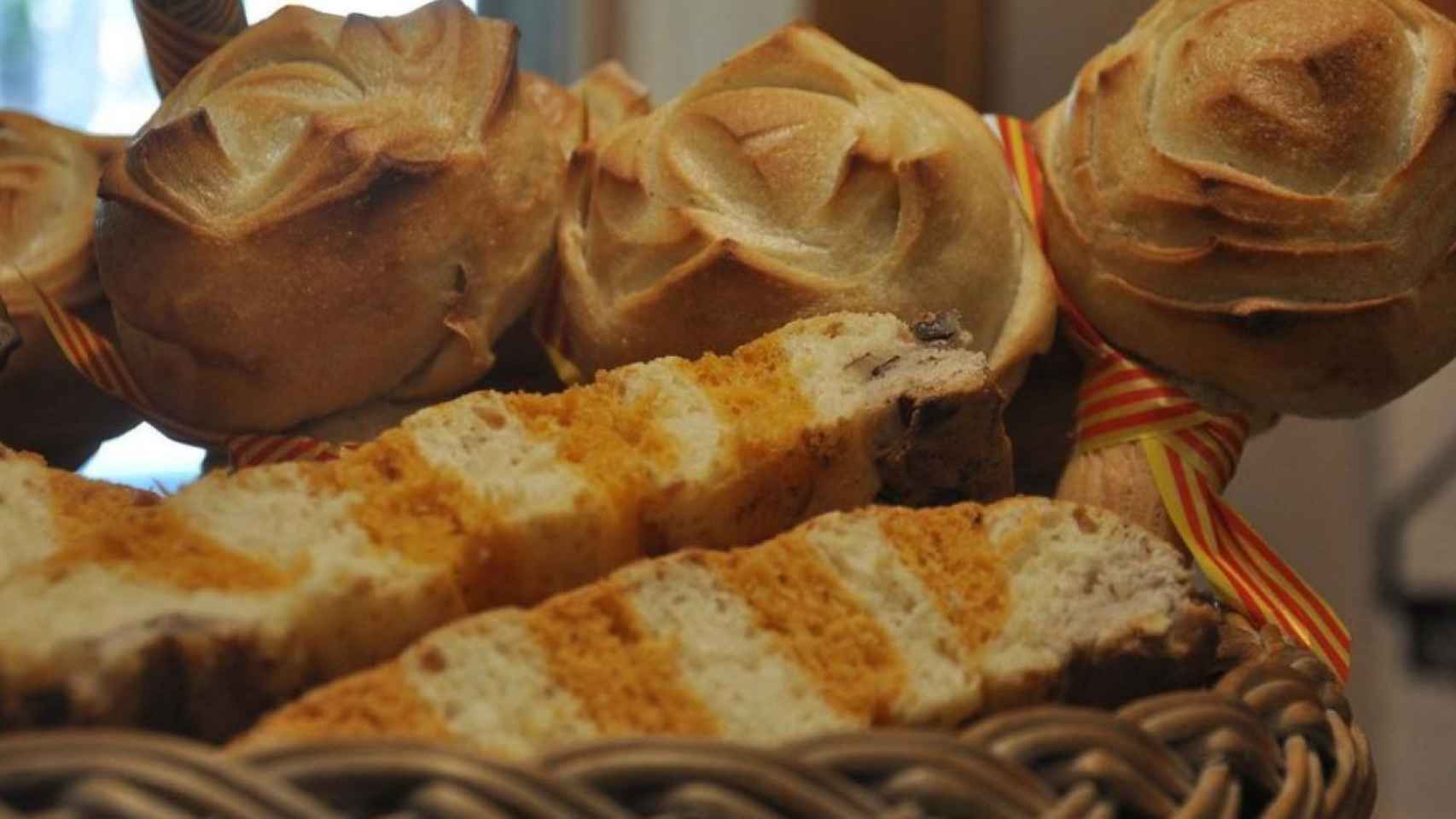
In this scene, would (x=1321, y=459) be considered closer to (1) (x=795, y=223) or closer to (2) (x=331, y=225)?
(1) (x=795, y=223)

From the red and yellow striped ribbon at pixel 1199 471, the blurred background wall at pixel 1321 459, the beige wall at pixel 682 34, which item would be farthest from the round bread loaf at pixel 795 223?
the beige wall at pixel 682 34

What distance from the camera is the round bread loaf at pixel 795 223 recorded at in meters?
1.30

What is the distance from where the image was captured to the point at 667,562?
0.93 meters

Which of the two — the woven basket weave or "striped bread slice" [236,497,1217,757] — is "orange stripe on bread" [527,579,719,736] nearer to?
"striped bread slice" [236,497,1217,757]

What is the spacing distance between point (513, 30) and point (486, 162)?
18cm

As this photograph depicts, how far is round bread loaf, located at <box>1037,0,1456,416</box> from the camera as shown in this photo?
1271mm

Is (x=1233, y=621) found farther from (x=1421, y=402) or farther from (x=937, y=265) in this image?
(x=1421, y=402)

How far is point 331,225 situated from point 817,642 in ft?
2.18

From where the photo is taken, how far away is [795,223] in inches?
52.2

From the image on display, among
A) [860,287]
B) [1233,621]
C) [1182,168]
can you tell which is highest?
[1182,168]

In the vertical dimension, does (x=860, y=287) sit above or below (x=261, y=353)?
above

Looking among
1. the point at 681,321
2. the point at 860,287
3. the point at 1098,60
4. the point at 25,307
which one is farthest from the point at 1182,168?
the point at 25,307

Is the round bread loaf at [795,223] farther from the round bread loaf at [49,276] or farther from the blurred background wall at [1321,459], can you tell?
the blurred background wall at [1321,459]

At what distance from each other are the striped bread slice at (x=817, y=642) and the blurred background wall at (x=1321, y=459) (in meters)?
1.41
